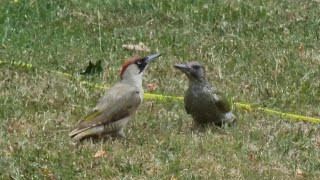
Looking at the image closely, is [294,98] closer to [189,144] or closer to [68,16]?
[189,144]

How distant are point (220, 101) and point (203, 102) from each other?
0.14 metres

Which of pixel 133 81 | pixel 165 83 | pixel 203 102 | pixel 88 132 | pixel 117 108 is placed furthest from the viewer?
pixel 165 83

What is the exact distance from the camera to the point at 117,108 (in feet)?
25.2

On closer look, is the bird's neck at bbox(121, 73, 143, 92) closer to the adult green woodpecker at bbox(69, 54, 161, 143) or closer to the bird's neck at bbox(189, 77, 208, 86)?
the adult green woodpecker at bbox(69, 54, 161, 143)

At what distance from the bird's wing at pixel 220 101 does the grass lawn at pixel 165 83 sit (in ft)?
0.62

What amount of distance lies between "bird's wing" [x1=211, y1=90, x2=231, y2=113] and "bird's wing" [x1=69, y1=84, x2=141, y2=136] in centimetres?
65

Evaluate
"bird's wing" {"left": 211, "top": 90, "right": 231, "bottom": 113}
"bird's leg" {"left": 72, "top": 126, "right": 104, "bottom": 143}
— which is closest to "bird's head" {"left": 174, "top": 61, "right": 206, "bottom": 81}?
"bird's wing" {"left": 211, "top": 90, "right": 231, "bottom": 113}

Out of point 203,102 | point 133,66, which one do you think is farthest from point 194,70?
point 133,66

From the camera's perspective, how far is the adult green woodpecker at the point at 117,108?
24.6 feet

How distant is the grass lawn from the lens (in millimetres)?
7051

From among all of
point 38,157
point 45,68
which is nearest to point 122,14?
point 45,68

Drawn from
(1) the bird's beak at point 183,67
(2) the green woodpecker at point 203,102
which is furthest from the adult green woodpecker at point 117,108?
(2) the green woodpecker at point 203,102

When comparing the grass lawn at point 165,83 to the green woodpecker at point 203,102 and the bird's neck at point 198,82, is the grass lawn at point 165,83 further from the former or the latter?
the bird's neck at point 198,82

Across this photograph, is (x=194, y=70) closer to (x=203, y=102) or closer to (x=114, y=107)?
(x=203, y=102)
